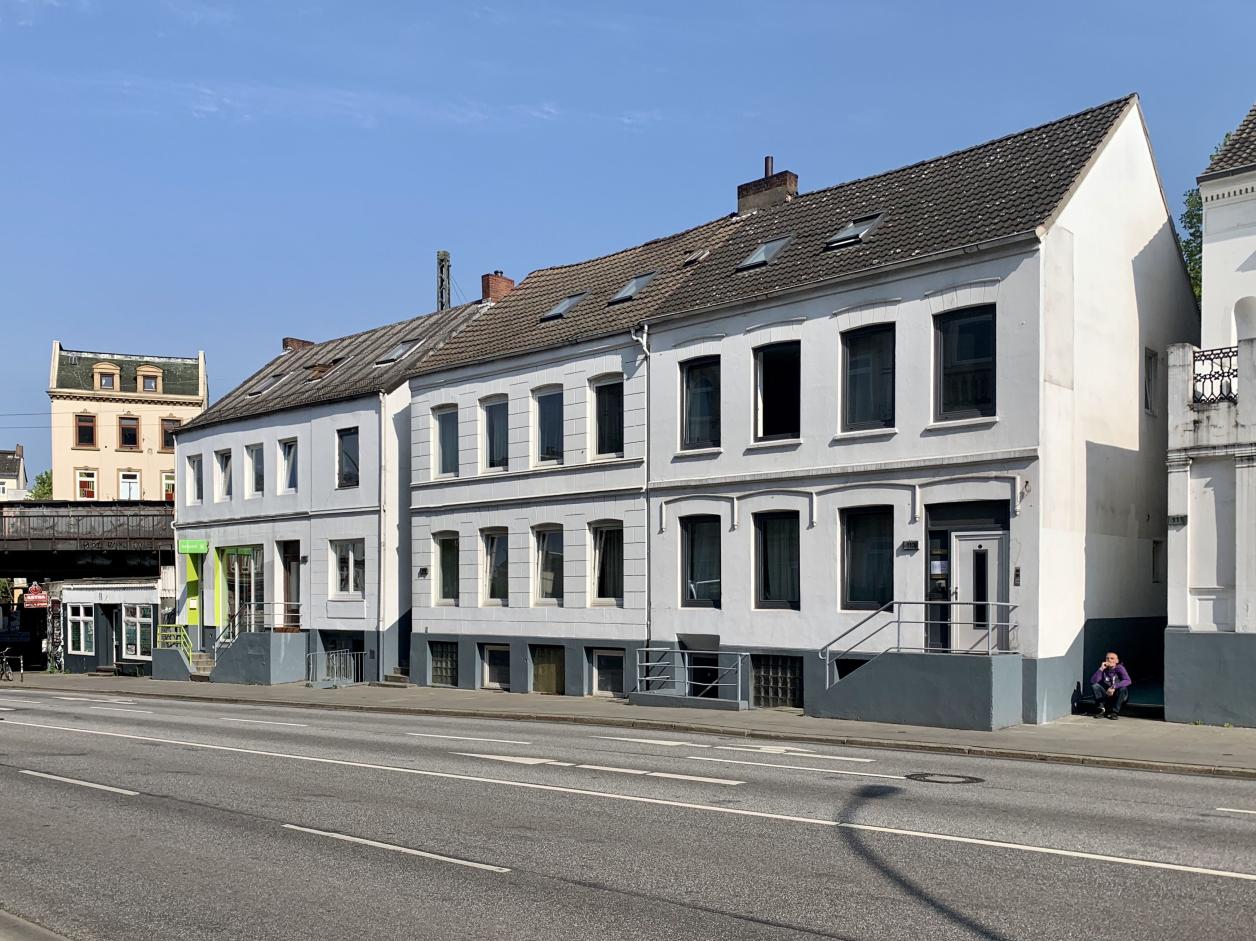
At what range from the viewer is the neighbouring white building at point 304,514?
35469mm

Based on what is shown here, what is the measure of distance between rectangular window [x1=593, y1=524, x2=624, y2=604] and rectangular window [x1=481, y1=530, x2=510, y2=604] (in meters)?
3.01

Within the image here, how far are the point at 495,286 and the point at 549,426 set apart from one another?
38.1 feet

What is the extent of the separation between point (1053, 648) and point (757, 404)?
24.5 feet

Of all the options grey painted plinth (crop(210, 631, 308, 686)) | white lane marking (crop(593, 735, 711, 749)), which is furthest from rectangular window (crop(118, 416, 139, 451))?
white lane marking (crop(593, 735, 711, 749))

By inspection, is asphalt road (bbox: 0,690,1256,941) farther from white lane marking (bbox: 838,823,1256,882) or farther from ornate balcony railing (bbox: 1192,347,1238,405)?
A: ornate balcony railing (bbox: 1192,347,1238,405)

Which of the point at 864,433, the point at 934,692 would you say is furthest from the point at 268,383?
the point at 934,692

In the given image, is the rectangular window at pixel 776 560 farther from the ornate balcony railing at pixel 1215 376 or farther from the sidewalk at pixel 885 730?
the ornate balcony railing at pixel 1215 376

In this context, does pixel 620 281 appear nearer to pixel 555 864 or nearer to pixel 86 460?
pixel 555 864

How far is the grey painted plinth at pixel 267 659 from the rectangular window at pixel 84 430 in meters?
44.9

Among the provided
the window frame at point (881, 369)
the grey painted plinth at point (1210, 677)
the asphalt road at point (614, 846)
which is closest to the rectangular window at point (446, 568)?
the window frame at point (881, 369)

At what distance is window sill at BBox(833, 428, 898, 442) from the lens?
76.1 feet

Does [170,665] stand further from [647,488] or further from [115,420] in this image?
[115,420]

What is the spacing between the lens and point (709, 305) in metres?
26.3

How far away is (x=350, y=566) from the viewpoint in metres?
36.7
